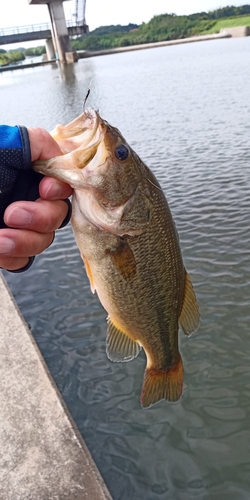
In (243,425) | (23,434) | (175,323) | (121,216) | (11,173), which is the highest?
(11,173)

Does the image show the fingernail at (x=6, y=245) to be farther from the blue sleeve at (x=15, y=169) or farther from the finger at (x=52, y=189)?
the finger at (x=52, y=189)

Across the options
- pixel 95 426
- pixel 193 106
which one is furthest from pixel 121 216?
pixel 193 106

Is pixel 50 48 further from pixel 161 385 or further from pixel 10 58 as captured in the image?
pixel 161 385

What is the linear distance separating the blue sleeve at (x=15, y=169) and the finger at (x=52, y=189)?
63 mm

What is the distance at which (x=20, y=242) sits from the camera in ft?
6.59

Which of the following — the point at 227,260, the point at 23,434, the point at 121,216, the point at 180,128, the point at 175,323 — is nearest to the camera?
the point at 121,216

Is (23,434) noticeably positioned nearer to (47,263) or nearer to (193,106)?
(47,263)

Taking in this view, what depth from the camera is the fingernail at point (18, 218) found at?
1940 millimetres

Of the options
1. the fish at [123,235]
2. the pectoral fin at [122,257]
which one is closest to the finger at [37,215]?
the fish at [123,235]

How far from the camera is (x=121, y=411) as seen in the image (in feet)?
16.6

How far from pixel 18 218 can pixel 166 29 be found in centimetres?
10103

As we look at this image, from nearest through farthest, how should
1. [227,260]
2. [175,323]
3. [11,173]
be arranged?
[11,173]
[175,323]
[227,260]

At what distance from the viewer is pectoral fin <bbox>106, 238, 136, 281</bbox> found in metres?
2.25

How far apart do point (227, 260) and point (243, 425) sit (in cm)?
360
